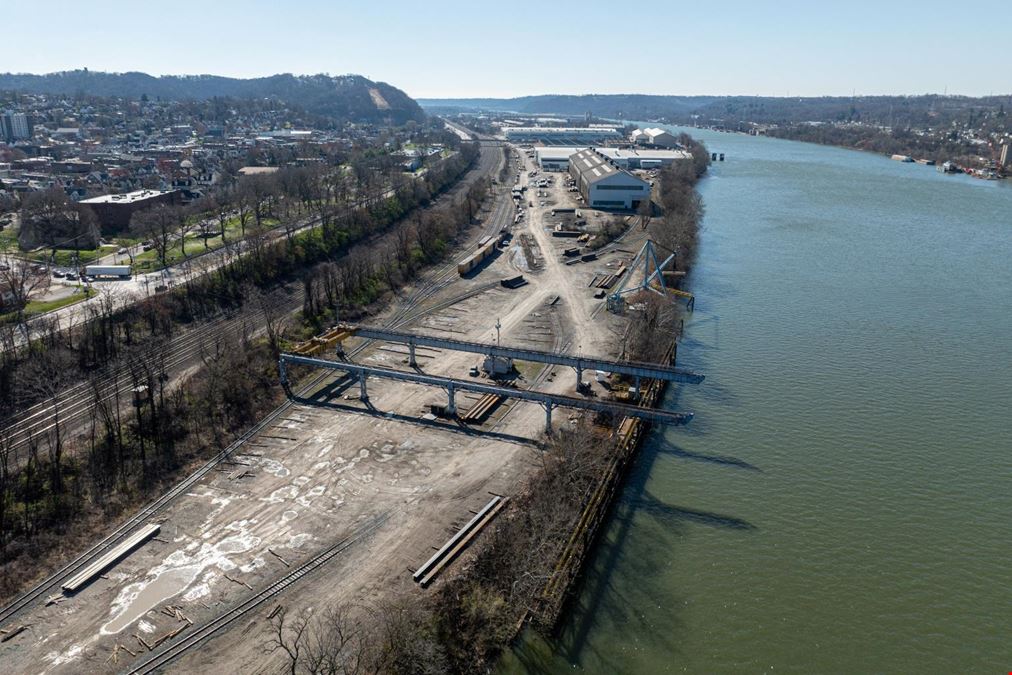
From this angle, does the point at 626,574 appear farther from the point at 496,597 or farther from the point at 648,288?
the point at 648,288

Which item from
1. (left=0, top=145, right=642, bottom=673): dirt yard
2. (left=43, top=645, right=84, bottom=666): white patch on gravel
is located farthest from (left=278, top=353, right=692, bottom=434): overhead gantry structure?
(left=43, top=645, right=84, bottom=666): white patch on gravel

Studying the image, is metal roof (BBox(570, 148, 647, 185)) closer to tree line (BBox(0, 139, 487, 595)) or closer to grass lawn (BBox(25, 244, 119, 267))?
tree line (BBox(0, 139, 487, 595))

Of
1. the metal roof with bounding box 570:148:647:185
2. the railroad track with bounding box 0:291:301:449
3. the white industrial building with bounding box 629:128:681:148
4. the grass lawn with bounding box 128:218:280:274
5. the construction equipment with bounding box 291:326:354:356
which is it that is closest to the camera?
the railroad track with bounding box 0:291:301:449

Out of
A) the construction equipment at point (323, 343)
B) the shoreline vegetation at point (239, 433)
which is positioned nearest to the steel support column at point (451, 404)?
the shoreline vegetation at point (239, 433)

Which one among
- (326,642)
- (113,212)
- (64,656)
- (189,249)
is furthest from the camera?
(113,212)

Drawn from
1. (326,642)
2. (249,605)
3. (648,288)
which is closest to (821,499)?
(326,642)

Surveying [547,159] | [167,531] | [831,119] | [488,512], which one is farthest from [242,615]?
[831,119]

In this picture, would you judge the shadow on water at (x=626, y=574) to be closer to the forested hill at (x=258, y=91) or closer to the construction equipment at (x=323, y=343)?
the construction equipment at (x=323, y=343)
